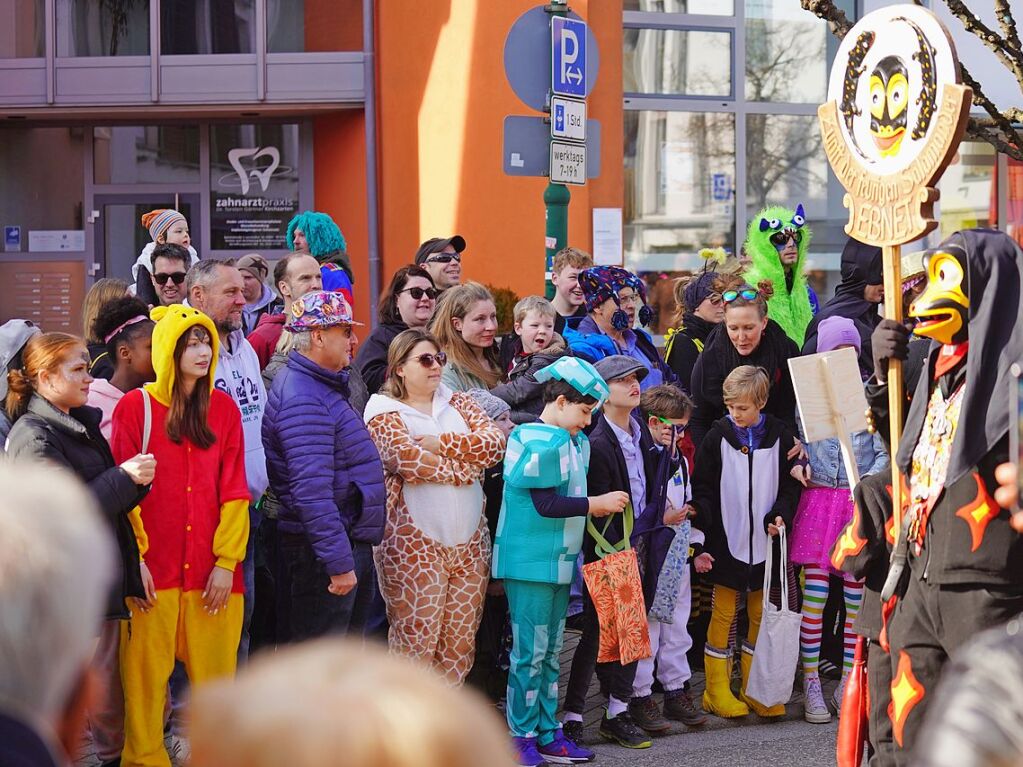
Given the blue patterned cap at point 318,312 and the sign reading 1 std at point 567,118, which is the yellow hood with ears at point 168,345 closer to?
the blue patterned cap at point 318,312

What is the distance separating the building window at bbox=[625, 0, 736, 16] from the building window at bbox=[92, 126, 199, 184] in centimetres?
490

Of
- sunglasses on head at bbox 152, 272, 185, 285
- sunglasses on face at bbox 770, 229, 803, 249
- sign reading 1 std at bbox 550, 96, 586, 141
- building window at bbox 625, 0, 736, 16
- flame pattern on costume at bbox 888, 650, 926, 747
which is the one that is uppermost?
building window at bbox 625, 0, 736, 16

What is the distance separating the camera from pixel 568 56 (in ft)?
28.7

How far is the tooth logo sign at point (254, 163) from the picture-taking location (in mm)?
14906

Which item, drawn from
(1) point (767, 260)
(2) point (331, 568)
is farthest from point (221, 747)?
(1) point (767, 260)

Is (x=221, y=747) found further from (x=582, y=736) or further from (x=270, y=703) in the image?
(x=582, y=736)

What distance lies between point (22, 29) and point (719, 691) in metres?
10.8

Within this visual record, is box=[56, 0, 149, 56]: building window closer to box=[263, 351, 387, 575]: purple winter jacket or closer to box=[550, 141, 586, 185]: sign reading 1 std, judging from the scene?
box=[550, 141, 586, 185]: sign reading 1 std

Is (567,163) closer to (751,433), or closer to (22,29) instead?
(751,433)

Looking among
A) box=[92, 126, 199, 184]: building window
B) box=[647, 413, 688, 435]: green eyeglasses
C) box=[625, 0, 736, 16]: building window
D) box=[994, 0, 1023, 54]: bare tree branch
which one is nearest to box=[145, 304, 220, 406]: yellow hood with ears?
box=[647, 413, 688, 435]: green eyeglasses

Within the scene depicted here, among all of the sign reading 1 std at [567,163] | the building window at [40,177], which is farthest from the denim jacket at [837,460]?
the building window at [40,177]

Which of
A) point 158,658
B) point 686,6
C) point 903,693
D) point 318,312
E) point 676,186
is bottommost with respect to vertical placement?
point 158,658

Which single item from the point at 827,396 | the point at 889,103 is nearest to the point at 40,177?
the point at 827,396

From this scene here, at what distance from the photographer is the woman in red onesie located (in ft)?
18.2
